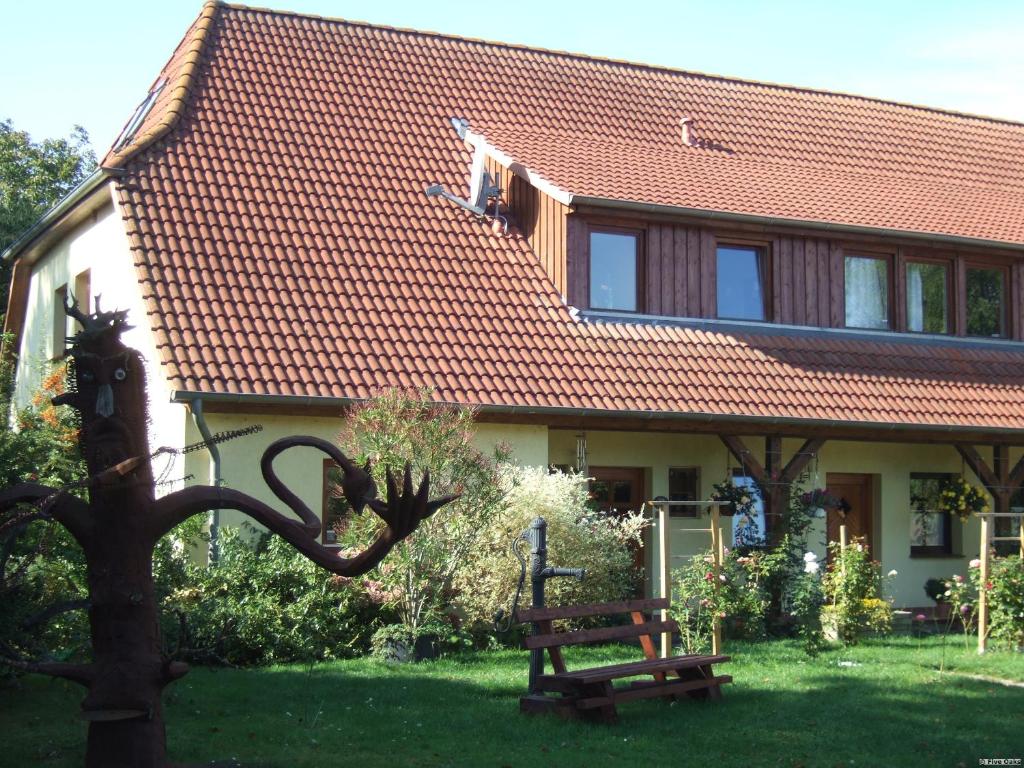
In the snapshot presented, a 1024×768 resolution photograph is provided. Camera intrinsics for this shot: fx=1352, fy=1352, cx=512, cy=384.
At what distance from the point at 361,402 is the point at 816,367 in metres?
6.74

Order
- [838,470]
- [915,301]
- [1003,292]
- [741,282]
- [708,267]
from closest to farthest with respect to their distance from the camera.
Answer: [708,267] < [741,282] < [838,470] < [915,301] < [1003,292]

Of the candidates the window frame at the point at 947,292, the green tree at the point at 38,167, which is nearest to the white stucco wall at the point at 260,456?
the window frame at the point at 947,292

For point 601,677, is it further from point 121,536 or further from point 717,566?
point 717,566

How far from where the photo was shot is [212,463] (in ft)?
49.5

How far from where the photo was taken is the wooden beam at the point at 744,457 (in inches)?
688

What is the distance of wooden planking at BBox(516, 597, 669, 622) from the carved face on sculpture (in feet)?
12.0

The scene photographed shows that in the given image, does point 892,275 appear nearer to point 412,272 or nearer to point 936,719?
point 412,272

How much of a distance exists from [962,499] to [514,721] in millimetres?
11922

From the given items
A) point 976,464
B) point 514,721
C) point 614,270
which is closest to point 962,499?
point 976,464

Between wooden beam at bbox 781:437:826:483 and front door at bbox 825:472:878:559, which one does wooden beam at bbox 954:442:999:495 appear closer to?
front door at bbox 825:472:878:559

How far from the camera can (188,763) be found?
8117 mm

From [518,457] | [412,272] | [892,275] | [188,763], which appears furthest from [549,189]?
[188,763]

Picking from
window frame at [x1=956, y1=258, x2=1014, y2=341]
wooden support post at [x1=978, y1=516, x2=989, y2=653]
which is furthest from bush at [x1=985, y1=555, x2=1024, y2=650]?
window frame at [x1=956, y1=258, x2=1014, y2=341]

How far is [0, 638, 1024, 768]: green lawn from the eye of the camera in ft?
28.7
